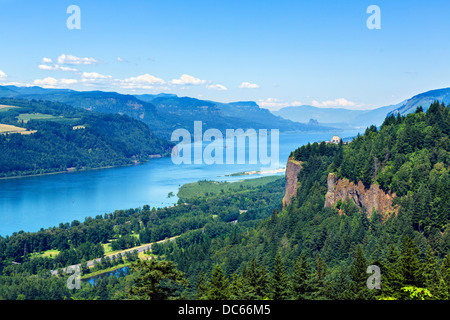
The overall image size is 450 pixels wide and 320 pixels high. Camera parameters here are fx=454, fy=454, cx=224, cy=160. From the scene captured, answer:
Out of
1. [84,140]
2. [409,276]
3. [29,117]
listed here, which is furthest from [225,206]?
[29,117]

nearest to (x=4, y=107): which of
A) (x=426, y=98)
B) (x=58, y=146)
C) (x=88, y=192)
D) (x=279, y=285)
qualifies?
(x=58, y=146)

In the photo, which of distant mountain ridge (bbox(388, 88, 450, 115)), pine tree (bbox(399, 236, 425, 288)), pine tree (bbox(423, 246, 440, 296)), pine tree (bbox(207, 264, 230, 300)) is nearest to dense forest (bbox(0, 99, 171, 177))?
distant mountain ridge (bbox(388, 88, 450, 115))

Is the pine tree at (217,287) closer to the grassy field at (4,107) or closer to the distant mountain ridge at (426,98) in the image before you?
the distant mountain ridge at (426,98)

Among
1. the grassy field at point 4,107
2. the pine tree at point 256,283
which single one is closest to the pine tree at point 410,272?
the pine tree at point 256,283

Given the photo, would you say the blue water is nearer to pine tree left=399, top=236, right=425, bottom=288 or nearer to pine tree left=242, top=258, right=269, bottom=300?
pine tree left=242, top=258, right=269, bottom=300

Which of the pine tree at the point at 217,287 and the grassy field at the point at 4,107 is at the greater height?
the grassy field at the point at 4,107

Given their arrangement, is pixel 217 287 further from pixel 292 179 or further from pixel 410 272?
pixel 292 179
